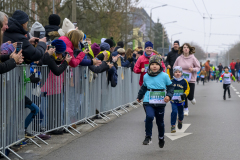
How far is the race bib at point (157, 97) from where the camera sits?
7.32m

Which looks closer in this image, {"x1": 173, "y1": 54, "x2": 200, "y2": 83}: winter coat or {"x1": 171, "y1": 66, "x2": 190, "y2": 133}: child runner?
{"x1": 171, "y1": 66, "x2": 190, "y2": 133}: child runner

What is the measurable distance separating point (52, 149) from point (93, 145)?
0.70 meters

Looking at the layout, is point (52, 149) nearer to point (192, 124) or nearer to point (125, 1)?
point (192, 124)

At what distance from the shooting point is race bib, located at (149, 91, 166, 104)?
7.32 meters

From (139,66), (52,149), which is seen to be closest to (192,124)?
(139,66)

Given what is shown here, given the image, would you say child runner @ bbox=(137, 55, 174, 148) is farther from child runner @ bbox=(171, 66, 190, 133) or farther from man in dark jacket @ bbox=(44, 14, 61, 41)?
man in dark jacket @ bbox=(44, 14, 61, 41)

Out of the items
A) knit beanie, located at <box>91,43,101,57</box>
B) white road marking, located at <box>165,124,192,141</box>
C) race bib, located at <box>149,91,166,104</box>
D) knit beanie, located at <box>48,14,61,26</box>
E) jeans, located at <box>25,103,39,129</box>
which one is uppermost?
knit beanie, located at <box>48,14,61,26</box>

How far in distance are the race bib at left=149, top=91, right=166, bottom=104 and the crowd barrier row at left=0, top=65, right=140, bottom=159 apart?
6.02ft

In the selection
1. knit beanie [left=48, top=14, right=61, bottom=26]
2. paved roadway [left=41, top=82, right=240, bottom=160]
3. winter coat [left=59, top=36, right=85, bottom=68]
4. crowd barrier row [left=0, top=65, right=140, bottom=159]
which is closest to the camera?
crowd barrier row [left=0, top=65, right=140, bottom=159]

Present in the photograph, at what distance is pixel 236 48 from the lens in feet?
436

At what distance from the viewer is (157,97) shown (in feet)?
24.0

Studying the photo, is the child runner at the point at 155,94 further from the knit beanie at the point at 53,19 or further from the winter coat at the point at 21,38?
the knit beanie at the point at 53,19

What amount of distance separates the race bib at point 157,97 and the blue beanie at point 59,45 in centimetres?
188

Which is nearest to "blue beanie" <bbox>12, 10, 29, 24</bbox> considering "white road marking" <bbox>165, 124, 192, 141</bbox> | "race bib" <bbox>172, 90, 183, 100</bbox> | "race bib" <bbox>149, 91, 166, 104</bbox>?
"race bib" <bbox>149, 91, 166, 104</bbox>
